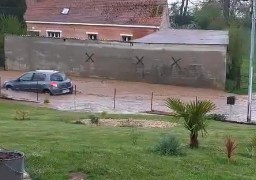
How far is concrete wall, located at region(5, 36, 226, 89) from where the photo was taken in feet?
142

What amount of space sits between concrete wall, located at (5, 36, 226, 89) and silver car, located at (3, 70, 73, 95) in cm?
1013

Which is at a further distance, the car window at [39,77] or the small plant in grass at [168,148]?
the car window at [39,77]

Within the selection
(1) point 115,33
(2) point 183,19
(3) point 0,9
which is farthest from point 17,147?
(2) point 183,19

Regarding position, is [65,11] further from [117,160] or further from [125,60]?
[117,160]

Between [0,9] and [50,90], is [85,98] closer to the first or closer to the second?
[50,90]

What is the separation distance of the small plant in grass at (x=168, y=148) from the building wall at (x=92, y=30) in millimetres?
44382

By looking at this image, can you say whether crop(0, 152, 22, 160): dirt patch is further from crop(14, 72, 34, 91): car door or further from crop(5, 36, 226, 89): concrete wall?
crop(5, 36, 226, 89): concrete wall

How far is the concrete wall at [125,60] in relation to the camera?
43312 millimetres

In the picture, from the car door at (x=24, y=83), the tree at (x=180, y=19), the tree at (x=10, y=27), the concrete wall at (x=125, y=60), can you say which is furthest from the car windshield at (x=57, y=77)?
the tree at (x=180, y=19)

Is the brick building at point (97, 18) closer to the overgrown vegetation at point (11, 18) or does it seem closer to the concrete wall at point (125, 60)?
the overgrown vegetation at point (11, 18)

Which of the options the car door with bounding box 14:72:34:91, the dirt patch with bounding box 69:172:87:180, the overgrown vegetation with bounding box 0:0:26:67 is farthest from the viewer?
the overgrown vegetation with bounding box 0:0:26:67

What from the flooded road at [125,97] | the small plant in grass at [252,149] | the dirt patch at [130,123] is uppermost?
the small plant in grass at [252,149]

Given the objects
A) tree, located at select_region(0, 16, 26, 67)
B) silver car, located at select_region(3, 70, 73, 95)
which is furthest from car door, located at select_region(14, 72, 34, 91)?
tree, located at select_region(0, 16, 26, 67)

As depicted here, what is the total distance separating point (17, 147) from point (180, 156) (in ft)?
9.75
